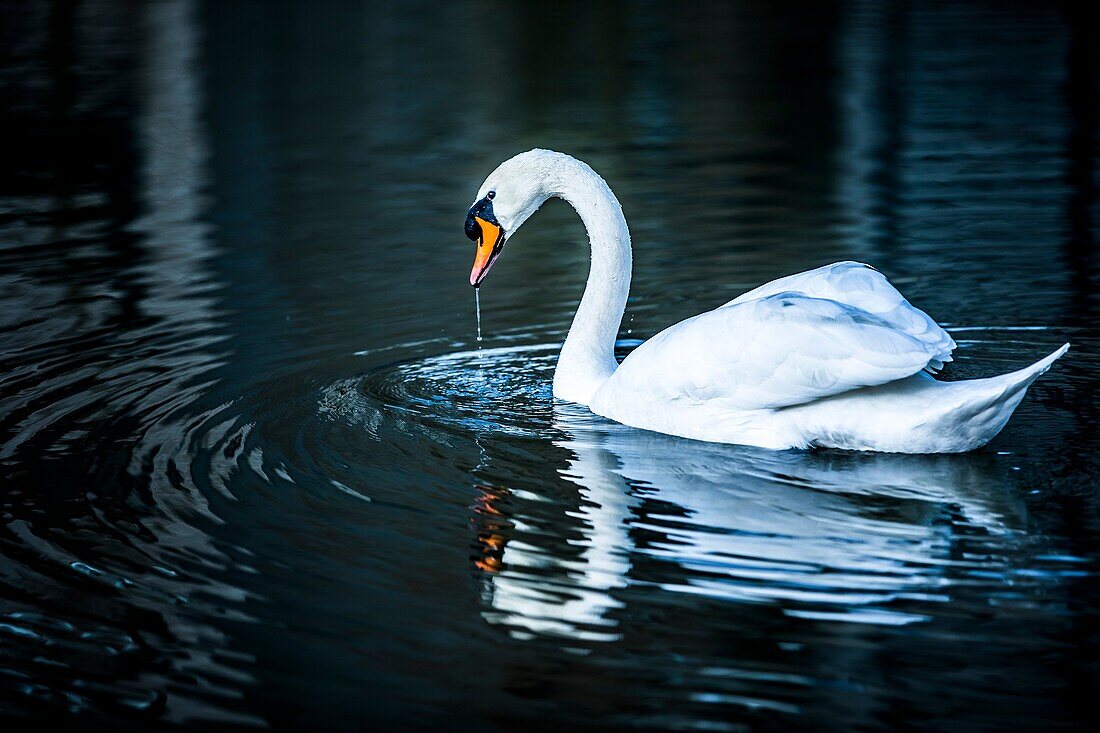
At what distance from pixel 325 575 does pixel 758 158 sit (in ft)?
35.5

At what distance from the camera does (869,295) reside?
6.71 metres

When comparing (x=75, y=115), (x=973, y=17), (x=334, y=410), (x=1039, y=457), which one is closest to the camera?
(x=1039, y=457)

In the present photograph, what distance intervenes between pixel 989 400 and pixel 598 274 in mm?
2608

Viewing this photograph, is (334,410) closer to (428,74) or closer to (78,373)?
(78,373)

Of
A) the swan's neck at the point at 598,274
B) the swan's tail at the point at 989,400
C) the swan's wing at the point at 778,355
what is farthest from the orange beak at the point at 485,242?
the swan's tail at the point at 989,400

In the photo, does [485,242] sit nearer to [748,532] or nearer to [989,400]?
[748,532]

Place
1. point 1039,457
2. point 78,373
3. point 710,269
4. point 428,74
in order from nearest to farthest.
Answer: point 1039,457, point 78,373, point 710,269, point 428,74

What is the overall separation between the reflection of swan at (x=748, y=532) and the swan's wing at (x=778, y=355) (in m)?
0.29

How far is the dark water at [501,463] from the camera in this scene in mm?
4638

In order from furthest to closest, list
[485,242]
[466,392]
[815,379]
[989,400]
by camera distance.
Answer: [485,242] < [466,392] < [815,379] < [989,400]

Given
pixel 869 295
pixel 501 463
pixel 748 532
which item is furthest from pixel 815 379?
pixel 501 463

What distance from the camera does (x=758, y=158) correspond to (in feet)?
Result: 50.8

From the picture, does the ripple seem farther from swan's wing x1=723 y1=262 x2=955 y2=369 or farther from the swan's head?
swan's wing x1=723 y1=262 x2=955 y2=369

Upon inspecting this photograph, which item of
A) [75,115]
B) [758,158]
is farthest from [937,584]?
[75,115]
